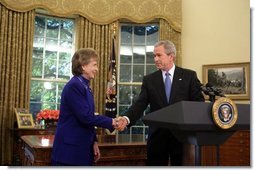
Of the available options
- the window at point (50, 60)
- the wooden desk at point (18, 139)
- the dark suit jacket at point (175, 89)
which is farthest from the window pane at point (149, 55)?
the dark suit jacket at point (175, 89)

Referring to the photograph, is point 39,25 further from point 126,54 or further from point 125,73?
point 125,73

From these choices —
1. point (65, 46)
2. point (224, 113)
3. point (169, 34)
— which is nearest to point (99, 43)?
point (65, 46)

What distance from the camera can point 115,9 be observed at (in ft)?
18.6

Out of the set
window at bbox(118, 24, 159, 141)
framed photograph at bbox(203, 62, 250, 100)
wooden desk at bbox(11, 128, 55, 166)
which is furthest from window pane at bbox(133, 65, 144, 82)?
wooden desk at bbox(11, 128, 55, 166)

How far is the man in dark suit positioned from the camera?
207cm

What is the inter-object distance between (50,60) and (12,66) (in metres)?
0.77

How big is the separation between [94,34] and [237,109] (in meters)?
4.43

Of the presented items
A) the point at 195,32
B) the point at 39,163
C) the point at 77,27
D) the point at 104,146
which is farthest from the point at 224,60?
the point at 39,163

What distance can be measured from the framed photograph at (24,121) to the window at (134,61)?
5.60 feet

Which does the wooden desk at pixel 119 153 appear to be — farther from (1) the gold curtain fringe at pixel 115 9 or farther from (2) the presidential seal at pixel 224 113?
(1) the gold curtain fringe at pixel 115 9

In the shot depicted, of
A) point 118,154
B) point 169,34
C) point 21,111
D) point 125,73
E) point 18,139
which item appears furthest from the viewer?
point 125,73

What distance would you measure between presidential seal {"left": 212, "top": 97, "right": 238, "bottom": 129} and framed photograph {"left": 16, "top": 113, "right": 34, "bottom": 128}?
377 centimetres

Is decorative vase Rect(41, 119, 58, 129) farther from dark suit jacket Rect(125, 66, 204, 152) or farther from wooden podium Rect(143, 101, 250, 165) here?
wooden podium Rect(143, 101, 250, 165)

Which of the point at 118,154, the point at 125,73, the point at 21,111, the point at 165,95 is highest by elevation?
the point at 125,73
